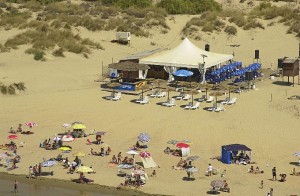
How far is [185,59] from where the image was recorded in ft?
141

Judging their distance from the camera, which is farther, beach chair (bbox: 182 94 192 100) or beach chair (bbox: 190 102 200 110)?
beach chair (bbox: 182 94 192 100)

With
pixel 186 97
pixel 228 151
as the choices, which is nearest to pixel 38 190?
pixel 228 151

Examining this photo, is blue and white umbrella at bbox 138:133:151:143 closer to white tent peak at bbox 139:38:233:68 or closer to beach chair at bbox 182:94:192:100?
beach chair at bbox 182:94:192:100

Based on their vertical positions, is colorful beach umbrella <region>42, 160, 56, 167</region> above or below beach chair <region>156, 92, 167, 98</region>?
below

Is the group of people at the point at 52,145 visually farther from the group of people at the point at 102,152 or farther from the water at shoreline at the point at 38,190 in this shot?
the water at shoreline at the point at 38,190

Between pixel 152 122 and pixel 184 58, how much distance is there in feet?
31.2

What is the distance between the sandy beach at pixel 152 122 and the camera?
27266mm

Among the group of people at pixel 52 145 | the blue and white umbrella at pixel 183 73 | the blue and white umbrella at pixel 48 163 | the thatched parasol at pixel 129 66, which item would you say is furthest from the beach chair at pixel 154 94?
the blue and white umbrella at pixel 48 163

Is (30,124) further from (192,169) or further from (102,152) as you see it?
(192,169)

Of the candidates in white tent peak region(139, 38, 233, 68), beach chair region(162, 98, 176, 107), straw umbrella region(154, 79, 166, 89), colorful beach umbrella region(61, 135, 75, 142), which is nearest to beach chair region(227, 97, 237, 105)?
beach chair region(162, 98, 176, 107)

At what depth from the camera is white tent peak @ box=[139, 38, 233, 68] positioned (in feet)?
140

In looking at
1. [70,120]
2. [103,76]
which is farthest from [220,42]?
[70,120]

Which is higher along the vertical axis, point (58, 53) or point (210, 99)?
point (58, 53)

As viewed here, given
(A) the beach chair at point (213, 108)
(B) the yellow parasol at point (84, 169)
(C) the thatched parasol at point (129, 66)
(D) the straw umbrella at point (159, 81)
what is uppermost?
(C) the thatched parasol at point (129, 66)
